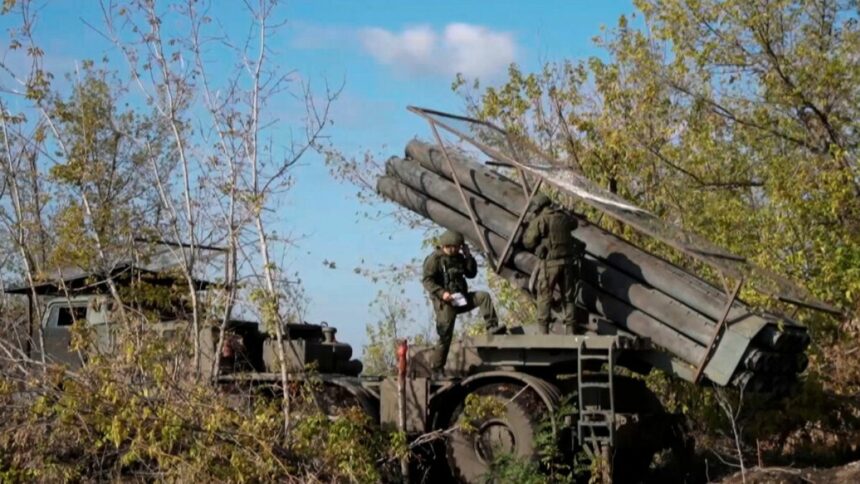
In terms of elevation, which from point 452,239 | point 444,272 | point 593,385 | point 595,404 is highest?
point 452,239

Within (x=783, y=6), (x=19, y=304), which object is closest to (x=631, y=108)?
(x=783, y=6)

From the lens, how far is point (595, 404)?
12617 mm

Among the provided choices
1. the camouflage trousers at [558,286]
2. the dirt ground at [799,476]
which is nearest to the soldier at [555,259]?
the camouflage trousers at [558,286]

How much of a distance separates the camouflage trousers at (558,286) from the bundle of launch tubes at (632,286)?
32 centimetres

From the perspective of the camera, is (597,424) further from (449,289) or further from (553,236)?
(449,289)

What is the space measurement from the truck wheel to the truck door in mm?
5222

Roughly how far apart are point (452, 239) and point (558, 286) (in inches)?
59.1

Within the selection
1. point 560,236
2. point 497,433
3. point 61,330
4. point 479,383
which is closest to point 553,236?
point 560,236

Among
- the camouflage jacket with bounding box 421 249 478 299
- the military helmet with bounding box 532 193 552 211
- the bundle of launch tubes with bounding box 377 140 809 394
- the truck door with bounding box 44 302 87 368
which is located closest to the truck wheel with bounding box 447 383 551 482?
the bundle of launch tubes with bounding box 377 140 809 394

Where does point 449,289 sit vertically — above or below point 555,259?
below

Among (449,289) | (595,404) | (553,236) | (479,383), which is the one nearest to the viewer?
(595,404)

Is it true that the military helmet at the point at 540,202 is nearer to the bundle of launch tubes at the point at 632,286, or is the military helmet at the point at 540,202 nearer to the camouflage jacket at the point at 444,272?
the bundle of launch tubes at the point at 632,286

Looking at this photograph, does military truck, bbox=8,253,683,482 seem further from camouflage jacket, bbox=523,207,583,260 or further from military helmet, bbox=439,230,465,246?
military helmet, bbox=439,230,465,246

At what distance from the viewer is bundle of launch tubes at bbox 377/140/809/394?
11.8 m
